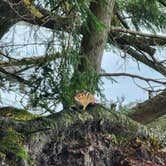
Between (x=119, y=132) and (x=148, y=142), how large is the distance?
0.07m

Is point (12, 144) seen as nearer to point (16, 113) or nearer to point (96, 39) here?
point (16, 113)

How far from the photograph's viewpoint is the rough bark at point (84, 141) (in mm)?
994

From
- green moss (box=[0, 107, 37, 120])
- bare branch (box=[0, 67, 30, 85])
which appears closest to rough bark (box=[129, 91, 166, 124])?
bare branch (box=[0, 67, 30, 85])

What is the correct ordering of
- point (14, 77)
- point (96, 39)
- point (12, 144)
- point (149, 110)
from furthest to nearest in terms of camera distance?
1. point (149, 110)
2. point (96, 39)
3. point (14, 77)
4. point (12, 144)

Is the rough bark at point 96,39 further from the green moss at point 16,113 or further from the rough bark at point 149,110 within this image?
the green moss at point 16,113

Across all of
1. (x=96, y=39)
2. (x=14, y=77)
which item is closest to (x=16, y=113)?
(x=14, y=77)

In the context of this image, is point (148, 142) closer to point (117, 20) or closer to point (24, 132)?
point (24, 132)

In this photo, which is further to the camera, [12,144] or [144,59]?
[144,59]

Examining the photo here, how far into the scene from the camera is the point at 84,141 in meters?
1.04

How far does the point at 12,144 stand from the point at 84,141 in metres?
0.17

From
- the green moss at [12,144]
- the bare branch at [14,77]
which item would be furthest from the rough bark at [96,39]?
the green moss at [12,144]

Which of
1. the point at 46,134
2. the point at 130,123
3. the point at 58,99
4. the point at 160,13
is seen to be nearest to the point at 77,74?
the point at 58,99

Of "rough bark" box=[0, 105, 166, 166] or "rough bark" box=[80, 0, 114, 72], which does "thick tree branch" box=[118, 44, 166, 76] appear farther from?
"rough bark" box=[0, 105, 166, 166]

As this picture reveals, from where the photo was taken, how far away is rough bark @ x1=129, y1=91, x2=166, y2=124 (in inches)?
89.0
